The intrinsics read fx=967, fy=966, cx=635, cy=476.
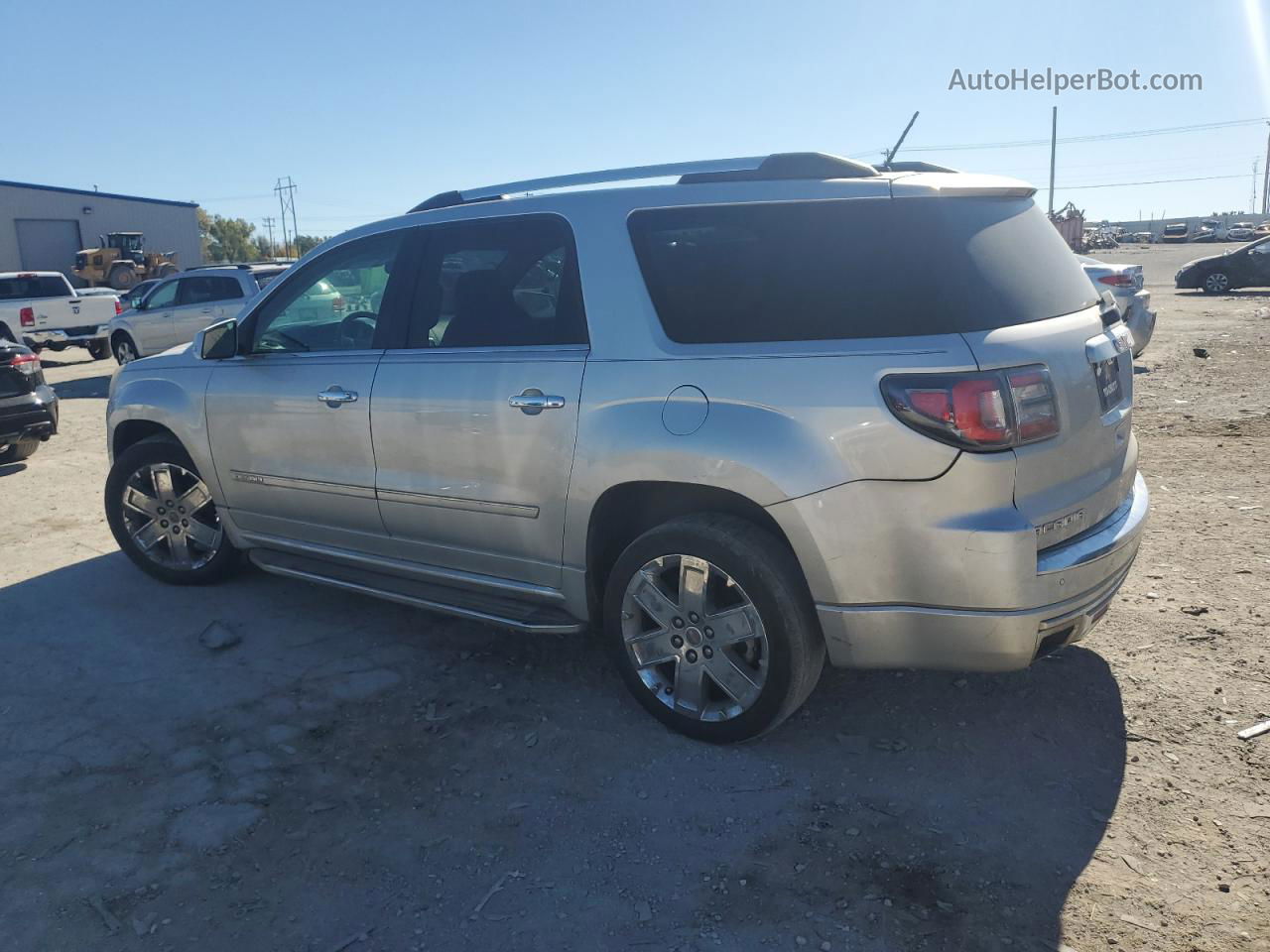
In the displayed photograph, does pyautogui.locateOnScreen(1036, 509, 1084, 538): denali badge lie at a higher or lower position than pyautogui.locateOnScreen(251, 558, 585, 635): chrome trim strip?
higher

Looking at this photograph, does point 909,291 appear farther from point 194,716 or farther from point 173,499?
point 173,499

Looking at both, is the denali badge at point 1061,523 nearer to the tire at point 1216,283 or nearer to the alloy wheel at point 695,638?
the alloy wheel at point 695,638

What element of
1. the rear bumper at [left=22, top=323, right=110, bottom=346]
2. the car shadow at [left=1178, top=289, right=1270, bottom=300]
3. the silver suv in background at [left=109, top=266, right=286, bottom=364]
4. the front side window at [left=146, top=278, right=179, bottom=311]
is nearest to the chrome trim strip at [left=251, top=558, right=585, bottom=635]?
the silver suv in background at [left=109, top=266, right=286, bottom=364]

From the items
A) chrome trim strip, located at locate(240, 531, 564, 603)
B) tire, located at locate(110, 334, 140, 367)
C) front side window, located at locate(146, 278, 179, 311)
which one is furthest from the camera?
tire, located at locate(110, 334, 140, 367)

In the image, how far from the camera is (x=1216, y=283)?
80.4 ft

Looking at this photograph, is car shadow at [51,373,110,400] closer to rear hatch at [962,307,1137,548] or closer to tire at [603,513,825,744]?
tire at [603,513,825,744]

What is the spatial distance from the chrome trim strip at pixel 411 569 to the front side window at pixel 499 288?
98 centimetres

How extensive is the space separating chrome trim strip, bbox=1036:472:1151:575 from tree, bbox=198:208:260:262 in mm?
100692

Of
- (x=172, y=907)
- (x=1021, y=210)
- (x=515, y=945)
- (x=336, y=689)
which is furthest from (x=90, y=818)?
(x=1021, y=210)

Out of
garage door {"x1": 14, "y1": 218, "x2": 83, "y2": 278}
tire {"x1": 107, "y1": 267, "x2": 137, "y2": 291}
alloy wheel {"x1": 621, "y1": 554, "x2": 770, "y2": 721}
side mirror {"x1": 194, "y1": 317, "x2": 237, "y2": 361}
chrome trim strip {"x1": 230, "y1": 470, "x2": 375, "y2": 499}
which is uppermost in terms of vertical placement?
garage door {"x1": 14, "y1": 218, "x2": 83, "y2": 278}

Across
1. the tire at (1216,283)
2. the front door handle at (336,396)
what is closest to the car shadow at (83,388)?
the front door handle at (336,396)

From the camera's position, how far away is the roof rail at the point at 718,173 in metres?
3.45

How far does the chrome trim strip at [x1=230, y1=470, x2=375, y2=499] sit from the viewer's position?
4391 millimetres

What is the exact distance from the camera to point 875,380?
9.82 ft
